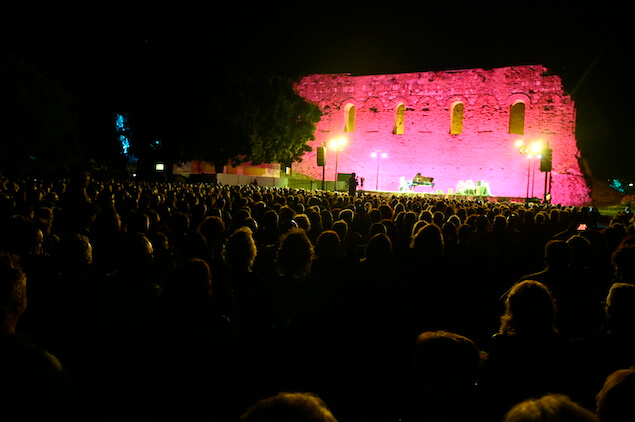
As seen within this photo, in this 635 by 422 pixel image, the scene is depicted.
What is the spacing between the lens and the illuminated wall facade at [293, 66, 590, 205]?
34375 millimetres

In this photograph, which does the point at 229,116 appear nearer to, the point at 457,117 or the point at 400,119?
the point at 400,119

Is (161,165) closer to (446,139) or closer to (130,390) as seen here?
(446,139)

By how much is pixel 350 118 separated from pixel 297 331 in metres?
38.0

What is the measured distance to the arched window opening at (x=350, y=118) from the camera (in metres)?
39.6

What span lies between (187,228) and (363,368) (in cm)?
333

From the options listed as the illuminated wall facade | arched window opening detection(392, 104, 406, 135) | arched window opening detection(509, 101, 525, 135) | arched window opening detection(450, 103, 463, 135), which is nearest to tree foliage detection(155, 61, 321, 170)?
the illuminated wall facade

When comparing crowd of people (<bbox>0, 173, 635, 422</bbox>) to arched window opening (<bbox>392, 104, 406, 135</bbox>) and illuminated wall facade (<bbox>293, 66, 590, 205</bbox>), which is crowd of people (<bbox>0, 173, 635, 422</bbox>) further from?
arched window opening (<bbox>392, 104, 406, 135</bbox>)

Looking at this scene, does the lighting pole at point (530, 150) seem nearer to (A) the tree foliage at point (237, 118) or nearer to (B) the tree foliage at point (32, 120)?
(A) the tree foliage at point (237, 118)

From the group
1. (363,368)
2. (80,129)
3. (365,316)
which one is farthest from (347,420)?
(80,129)

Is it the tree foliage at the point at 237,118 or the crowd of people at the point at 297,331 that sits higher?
the tree foliage at the point at 237,118

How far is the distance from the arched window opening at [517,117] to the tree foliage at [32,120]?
3593 cm

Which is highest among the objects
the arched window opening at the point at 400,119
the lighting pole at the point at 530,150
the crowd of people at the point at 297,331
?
the arched window opening at the point at 400,119

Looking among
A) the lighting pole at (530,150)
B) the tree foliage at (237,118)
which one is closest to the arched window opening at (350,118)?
the tree foliage at (237,118)

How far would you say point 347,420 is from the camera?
127 inches
